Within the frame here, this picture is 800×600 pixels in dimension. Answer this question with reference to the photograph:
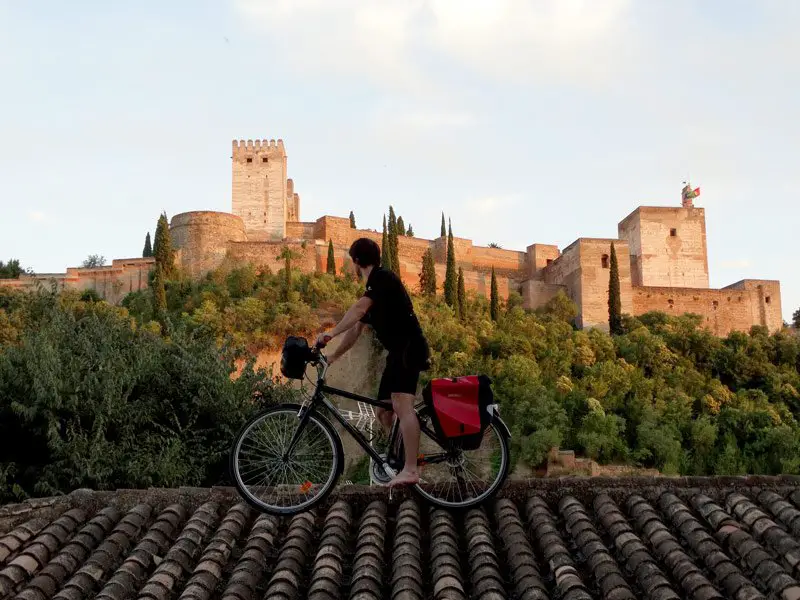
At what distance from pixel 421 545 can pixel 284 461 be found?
3.45 feet

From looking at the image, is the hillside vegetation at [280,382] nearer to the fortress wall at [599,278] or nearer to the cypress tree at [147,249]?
the fortress wall at [599,278]

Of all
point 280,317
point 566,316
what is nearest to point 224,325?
point 280,317

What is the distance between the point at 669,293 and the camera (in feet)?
179

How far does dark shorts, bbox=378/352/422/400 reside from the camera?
6.19 m

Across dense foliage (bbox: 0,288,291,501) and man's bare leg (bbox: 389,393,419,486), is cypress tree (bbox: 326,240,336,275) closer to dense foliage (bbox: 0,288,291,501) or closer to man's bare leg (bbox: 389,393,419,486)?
dense foliage (bbox: 0,288,291,501)

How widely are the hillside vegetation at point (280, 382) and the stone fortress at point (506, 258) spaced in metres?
1.88

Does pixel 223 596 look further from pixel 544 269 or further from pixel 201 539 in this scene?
pixel 544 269

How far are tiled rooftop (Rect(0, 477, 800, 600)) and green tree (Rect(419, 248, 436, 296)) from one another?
143ft

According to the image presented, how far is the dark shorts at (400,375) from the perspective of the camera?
619cm

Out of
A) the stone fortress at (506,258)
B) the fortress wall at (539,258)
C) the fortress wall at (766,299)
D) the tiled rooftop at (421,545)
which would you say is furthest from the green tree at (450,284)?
the tiled rooftop at (421,545)

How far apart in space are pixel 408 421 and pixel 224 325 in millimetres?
35807

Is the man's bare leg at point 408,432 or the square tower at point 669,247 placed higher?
the square tower at point 669,247

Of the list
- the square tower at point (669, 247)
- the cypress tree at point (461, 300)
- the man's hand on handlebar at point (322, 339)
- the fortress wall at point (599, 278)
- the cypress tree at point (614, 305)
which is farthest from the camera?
the square tower at point (669, 247)

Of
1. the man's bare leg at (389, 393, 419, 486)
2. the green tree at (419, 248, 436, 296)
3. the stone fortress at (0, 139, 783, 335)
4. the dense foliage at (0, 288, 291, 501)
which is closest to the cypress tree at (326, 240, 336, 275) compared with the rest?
the stone fortress at (0, 139, 783, 335)
